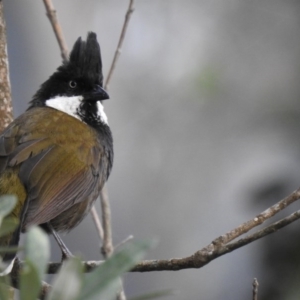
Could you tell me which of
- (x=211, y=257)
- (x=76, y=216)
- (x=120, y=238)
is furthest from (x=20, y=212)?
(x=120, y=238)

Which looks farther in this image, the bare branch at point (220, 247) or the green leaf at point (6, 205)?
the bare branch at point (220, 247)

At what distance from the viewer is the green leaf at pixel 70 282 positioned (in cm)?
94

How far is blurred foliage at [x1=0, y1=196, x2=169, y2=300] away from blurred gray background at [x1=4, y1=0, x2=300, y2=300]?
168 inches

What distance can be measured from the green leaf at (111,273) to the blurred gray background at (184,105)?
4267mm

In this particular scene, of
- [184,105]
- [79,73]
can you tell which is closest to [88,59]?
[79,73]

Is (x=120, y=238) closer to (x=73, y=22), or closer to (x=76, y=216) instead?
(x=73, y=22)

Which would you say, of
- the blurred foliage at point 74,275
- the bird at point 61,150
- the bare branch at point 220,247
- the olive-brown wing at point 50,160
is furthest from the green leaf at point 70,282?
the olive-brown wing at point 50,160

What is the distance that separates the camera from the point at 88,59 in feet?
10.4

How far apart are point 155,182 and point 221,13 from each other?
1.84 m

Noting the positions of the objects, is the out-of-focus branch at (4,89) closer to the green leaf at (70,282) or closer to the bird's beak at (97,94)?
the bird's beak at (97,94)

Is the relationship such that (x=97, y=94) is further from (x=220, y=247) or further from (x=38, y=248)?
(x=38, y=248)

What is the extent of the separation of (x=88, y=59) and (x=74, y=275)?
2.33 metres

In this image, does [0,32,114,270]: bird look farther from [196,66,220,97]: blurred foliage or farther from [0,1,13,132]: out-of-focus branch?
[196,66,220,97]: blurred foliage

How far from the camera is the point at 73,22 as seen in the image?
19.7 feet
